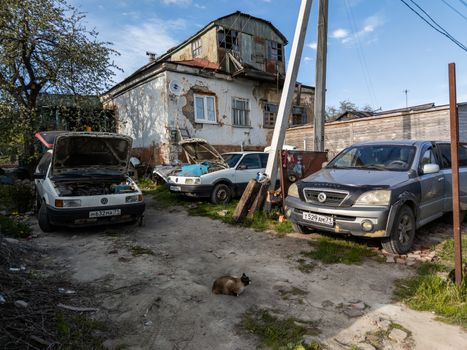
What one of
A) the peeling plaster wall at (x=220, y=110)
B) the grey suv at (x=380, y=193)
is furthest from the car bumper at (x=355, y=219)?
the peeling plaster wall at (x=220, y=110)

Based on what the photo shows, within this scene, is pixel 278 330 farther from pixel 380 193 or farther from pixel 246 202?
pixel 246 202

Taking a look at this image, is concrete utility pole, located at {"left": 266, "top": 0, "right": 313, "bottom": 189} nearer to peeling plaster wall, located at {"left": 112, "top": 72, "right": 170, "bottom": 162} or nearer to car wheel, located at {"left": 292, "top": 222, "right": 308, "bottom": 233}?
car wheel, located at {"left": 292, "top": 222, "right": 308, "bottom": 233}

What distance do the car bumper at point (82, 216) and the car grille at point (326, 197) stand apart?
347 cm

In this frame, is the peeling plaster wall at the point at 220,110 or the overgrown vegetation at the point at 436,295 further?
the peeling plaster wall at the point at 220,110

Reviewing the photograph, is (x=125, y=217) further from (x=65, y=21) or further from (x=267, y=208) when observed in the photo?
(x=65, y=21)

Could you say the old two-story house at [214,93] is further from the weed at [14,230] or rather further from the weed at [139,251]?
the weed at [139,251]

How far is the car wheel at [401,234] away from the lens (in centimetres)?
438

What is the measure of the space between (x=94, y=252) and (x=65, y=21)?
35.2 feet

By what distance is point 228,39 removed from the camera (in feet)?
55.1

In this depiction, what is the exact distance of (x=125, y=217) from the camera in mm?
6254

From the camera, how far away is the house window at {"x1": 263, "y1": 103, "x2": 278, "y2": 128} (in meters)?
17.0

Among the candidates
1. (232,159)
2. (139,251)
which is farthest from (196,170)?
(139,251)

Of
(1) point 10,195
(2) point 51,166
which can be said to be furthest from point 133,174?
(2) point 51,166

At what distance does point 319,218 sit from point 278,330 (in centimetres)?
229
